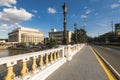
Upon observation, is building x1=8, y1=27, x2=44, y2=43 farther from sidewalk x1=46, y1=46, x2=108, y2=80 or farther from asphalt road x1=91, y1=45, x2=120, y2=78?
sidewalk x1=46, y1=46, x2=108, y2=80

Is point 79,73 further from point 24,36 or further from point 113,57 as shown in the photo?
point 24,36

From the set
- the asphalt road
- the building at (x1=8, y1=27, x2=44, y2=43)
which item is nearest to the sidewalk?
the asphalt road

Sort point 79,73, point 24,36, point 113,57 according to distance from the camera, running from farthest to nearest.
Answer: point 24,36 < point 113,57 < point 79,73

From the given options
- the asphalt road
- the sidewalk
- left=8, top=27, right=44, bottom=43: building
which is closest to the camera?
the sidewalk

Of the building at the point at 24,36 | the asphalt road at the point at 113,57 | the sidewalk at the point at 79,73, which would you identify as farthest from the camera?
the building at the point at 24,36

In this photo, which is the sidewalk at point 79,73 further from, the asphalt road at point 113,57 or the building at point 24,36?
the building at point 24,36

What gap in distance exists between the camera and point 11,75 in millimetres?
4016

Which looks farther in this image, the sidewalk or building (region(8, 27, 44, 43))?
building (region(8, 27, 44, 43))

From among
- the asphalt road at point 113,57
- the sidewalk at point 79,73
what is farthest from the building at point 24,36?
the sidewalk at point 79,73

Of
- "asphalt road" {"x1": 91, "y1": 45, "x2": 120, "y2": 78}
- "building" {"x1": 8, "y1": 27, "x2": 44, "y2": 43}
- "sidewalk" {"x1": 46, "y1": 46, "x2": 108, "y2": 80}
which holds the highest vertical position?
"building" {"x1": 8, "y1": 27, "x2": 44, "y2": 43}

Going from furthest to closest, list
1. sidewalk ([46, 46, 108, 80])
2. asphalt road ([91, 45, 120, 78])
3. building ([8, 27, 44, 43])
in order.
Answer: building ([8, 27, 44, 43]) < asphalt road ([91, 45, 120, 78]) < sidewalk ([46, 46, 108, 80])

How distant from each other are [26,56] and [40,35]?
168398 mm

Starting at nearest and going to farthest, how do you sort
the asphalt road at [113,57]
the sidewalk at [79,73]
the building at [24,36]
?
1. the sidewalk at [79,73]
2. the asphalt road at [113,57]
3. the building at [24,36]

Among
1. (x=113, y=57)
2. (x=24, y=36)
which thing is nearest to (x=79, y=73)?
(x=113, y=57)
